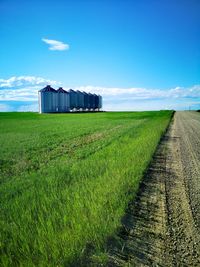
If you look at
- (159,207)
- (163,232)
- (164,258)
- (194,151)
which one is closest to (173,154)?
(194,151)

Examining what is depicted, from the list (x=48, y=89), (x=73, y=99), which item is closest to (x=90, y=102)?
(x=73, y=99)

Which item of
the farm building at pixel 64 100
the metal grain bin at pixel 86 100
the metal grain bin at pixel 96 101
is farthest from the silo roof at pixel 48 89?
the metal grain bin at pixel 96 101

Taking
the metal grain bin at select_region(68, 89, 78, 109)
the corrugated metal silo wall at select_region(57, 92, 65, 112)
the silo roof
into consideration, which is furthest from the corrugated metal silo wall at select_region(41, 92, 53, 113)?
the metal grain bin at select_region(68, 89, 78, 109)

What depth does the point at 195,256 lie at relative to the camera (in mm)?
3234

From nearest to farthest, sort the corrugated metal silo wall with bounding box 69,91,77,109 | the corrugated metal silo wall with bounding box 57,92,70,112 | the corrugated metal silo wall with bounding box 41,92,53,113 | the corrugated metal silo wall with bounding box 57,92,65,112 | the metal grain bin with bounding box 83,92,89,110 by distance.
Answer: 1. the corrugated metal silo wall with bounding box 41,92,53,113
2. the corrugated metal silo wall with bounding box 57,92,65,112
3. the corrugated metal silo wall with bounding box 57,92,70,112
4. the corrugated metal silo wall with bounding box 69,91,77,109
5. the metal grain bin with bounding box 83,92,89,110

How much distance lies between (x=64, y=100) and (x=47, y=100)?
404 inches

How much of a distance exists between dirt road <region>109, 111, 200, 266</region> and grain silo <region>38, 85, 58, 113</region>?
10031 cm

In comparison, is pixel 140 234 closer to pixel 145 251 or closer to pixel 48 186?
pixel 145 251

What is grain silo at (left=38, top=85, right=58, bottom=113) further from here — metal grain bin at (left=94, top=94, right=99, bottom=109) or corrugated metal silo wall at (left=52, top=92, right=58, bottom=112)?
metal grain bin at (left=94, top=94, right=99, bottom=109)

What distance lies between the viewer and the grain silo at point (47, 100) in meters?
103

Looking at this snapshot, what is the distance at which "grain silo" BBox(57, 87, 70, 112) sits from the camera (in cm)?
10819

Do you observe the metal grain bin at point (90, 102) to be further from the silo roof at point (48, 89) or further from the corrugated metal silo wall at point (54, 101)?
the corrugated metal silo wall at point (54, 101)

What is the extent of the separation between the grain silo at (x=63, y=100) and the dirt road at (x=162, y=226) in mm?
104315

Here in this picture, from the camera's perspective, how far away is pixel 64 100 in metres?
111
